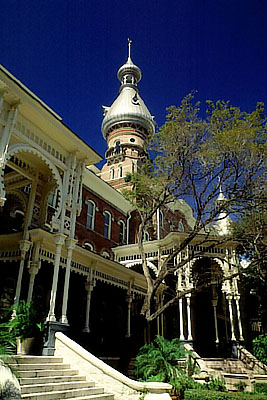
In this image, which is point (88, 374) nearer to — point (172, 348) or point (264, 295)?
point (172, 348)

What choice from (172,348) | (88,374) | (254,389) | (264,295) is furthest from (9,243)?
(264,295)

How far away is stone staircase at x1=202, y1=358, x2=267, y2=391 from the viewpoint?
14031 mm

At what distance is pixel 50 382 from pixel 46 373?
0.38m

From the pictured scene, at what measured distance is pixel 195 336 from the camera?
2464 cm

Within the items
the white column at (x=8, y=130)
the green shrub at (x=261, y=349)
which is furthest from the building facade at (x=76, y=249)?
the green shrub at (x=261, y=349)

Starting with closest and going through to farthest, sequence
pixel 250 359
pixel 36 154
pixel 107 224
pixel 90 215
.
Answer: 1. pixel 36 154
2. pixel 250 359
3. pixel 90 215
4. pixel 107 224

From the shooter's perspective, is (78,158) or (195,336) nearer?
(78,158)

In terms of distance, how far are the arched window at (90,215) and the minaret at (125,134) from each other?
8.94 metres

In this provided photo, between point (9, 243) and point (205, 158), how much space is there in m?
8.78

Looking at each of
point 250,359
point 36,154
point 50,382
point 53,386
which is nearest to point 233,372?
point 250,359

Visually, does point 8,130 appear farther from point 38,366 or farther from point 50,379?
point 50,379

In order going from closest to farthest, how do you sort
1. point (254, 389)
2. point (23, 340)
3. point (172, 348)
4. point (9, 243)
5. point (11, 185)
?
point (23, 340) → point (172, 348) → point (254, 389) → point (9, 243) → point (11, 185)

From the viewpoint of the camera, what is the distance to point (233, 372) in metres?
15.9

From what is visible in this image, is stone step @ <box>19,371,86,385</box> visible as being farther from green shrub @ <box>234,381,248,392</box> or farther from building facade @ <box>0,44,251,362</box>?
green shrub @ <box>234,381,248,392</box>
